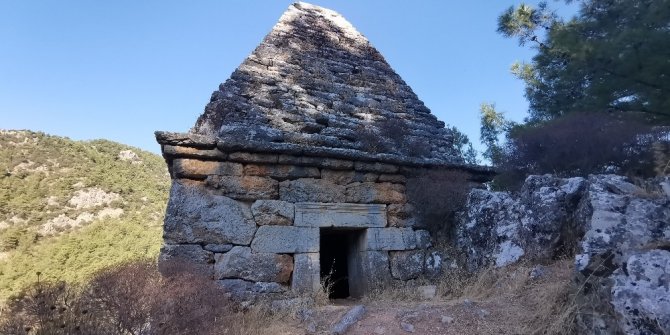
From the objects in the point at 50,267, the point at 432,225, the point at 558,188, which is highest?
the point at 558,188

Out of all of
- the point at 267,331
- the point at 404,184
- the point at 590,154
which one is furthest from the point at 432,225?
the point at 267,331

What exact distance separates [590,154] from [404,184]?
6.95ft

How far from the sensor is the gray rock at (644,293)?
2.24 metres

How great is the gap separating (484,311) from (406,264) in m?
1.66

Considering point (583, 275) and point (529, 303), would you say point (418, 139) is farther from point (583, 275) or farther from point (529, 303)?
point (583, 275)

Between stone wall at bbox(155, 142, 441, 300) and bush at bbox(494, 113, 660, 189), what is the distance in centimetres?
154

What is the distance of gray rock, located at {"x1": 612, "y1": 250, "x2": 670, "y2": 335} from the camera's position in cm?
224

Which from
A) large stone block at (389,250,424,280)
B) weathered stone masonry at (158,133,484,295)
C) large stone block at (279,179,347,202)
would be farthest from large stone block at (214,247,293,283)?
large stone block at (389,250,424,280)

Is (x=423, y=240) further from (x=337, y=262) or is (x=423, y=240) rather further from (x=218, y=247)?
(x=218, y=247)

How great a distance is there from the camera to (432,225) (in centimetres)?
520

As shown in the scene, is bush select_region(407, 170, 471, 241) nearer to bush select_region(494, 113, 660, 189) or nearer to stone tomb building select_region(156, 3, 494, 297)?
stone tomb building select_region(156, 3, 494, 297)

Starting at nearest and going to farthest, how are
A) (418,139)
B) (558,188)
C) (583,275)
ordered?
1. (583,275)
2. (558,188)
3. (418,139)

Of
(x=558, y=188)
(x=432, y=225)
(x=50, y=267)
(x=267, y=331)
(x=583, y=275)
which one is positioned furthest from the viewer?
(x=50, y=267)

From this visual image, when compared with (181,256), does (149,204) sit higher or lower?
higher
